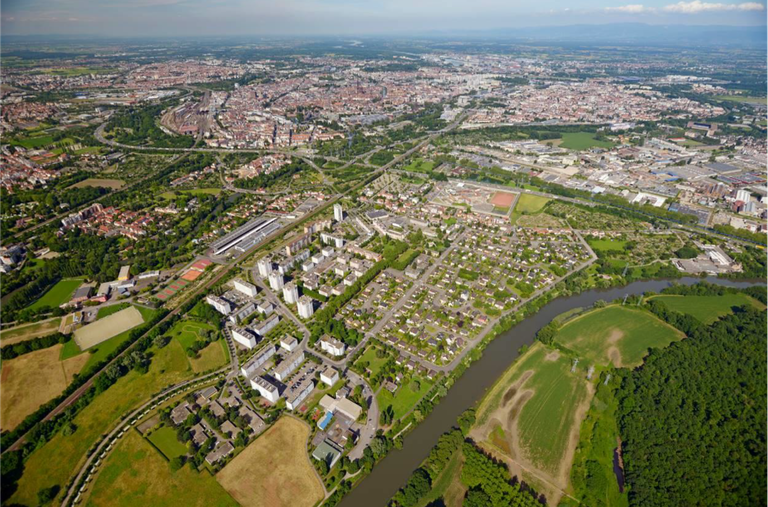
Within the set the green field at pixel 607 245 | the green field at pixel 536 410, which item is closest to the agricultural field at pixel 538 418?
the green field at pixel 536 410

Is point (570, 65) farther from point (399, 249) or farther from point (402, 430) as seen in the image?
point (402, 430)

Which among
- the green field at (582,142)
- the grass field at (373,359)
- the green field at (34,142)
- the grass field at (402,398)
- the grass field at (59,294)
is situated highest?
the green field at (34,142)

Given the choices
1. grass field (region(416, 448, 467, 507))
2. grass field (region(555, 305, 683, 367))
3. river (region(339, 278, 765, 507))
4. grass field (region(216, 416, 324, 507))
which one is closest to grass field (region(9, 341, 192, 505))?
grass field (region(216, 416, 324, 507))

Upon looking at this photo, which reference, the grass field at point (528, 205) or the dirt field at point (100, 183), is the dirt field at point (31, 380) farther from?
the grass field at point (528, 205)

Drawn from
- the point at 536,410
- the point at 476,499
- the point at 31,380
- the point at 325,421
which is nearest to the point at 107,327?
the point at 31,380

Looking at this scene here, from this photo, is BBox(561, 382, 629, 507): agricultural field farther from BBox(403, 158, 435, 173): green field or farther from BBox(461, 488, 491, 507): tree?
BBox(403, 158, 435, 173): green field

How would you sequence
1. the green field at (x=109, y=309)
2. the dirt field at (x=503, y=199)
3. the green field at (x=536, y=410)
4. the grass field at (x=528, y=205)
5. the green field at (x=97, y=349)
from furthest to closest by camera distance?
the dirt field at (x=503, y=199)
the grass field at (x=528, y=205)
the green field at (x=109, y=309)
the green field at (x=97, y=349)
the green field at (x=536, y=410)
